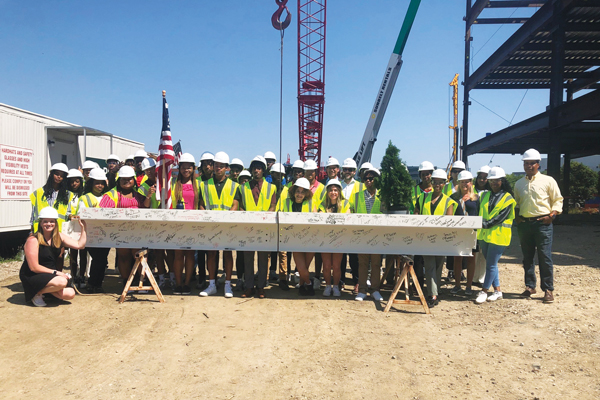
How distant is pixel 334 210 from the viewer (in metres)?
5.90

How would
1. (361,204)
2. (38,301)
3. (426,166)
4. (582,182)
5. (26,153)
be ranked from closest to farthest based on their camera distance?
(38,301)
(361,204)
(426,166)
(26,153)
(582,182)

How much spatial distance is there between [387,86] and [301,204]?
790 cm

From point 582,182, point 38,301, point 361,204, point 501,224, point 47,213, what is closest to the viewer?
point 47,213

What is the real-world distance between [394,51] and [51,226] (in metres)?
10.6

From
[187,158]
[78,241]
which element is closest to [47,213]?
[78,241]

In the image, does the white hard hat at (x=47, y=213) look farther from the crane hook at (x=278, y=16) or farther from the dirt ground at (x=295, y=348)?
the crane hook at (x=278, y=16)

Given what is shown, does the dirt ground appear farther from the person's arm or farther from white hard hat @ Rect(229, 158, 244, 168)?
white hard hat @ Rect(229, 158, 244, 168)

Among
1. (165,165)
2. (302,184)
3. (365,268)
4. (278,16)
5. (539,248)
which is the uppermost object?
(278,16)

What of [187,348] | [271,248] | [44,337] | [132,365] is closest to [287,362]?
[187,348]

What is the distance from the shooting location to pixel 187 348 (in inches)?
160

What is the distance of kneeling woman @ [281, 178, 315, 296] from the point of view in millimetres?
5859

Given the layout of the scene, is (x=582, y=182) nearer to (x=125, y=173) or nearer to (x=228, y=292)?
(x=228, y=292)

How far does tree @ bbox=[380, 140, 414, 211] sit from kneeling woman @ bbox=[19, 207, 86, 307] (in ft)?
14.6

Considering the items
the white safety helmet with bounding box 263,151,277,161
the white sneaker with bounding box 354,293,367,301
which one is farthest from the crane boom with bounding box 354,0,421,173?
the white sneaker with bounding box 354,293,367,301
